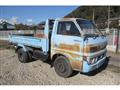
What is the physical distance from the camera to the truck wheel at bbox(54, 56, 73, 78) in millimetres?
6117

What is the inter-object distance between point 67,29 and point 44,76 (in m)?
1.77

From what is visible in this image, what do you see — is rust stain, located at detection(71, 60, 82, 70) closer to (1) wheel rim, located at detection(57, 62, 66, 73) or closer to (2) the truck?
(2) the truck

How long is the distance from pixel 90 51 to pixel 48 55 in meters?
A: 1.88

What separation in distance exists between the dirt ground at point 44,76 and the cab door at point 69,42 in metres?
0.58

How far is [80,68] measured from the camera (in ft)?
19.1

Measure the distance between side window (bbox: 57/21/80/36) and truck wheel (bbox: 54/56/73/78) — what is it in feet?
2.80

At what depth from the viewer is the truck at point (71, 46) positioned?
18.9 feet

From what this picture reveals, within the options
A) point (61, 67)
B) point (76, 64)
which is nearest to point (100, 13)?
point (61, 67)

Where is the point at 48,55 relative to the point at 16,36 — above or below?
below
